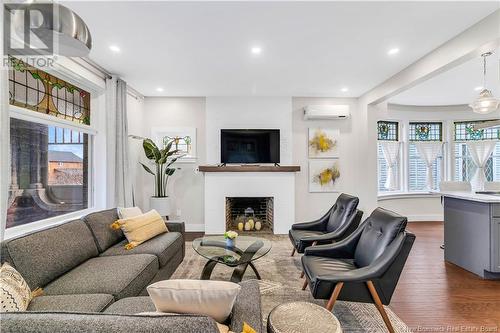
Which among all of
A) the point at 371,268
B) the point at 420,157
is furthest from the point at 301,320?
the point at 420,157

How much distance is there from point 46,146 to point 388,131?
22.5 ft

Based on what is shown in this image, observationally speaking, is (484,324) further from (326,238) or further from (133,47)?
(133,47)

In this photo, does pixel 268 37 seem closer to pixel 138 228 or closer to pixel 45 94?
pixel 138 228

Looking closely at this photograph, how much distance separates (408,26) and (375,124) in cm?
258

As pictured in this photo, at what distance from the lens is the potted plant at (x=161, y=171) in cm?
466

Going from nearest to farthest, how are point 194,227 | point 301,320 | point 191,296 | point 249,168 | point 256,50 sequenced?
point 191,296, point 301,320, point 256,50, point 249,168, point 194,227

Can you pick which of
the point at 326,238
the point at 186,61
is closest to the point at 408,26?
the point at 326,238

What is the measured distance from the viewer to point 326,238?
9.76 ft

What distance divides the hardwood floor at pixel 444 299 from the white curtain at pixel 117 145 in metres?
3.88

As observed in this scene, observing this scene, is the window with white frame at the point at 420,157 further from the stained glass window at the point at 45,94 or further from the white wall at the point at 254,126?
the stained glass window at the point at 45,94

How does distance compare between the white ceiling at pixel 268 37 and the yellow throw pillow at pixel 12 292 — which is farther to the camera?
the white ceiling at pixel 268 37

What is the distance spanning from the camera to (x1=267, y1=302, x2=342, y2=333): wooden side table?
133 centimetres

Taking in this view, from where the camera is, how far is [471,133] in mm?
6348

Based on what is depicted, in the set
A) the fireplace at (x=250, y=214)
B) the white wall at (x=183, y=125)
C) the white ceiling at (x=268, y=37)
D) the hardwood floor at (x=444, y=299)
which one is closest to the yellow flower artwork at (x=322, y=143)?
the white ceiling at (x=268, y=37)
